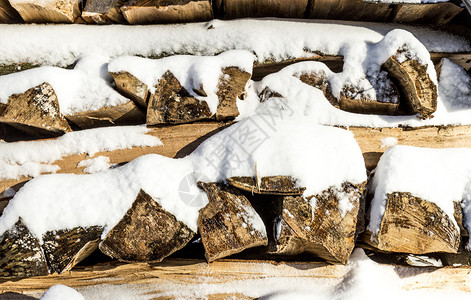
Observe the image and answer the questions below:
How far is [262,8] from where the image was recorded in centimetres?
168

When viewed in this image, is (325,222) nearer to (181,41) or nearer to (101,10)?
(181,41)

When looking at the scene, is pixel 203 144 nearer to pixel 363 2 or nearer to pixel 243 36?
pixel 243 36

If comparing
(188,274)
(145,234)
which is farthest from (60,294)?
(188,274)

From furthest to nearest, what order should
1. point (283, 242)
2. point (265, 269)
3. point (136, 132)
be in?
1. point (136, 132)
2. point (265, 269)
3. point (283, 242)

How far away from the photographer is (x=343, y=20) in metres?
1.75

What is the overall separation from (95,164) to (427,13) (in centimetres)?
188

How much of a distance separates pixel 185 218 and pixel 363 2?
4.52 feet

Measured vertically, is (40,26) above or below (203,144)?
above

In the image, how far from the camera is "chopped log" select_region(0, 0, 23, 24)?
1.63m

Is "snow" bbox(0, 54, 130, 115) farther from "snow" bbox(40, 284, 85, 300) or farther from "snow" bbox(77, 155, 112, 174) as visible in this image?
"snow" bbox(40, 284, 85, 300)

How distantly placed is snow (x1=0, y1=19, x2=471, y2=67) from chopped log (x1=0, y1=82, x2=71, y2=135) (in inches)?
10.3

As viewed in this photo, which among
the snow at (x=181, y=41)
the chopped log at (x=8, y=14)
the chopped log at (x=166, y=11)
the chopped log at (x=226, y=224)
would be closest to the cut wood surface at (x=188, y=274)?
the chopped log at (x=226, y=224)

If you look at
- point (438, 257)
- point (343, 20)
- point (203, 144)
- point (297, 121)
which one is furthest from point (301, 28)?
point (438, 257)

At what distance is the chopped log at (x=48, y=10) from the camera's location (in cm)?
158
